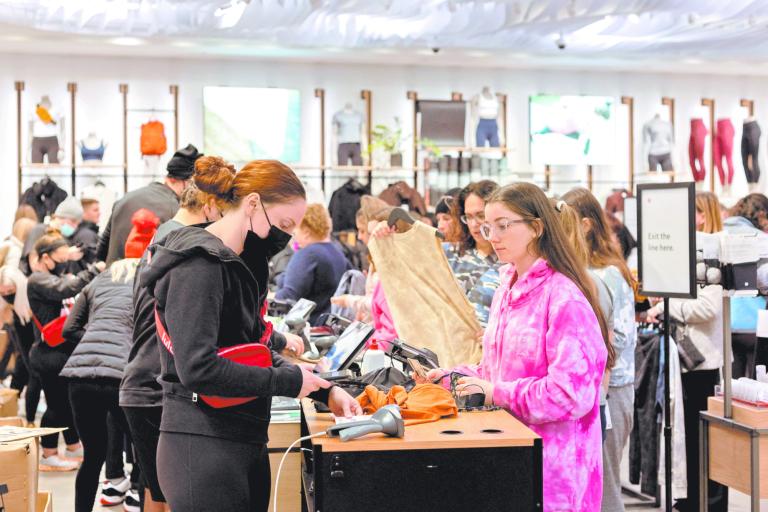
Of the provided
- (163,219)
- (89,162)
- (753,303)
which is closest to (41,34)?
(89,162)

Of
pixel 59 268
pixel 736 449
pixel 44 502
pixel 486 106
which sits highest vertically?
pixel 486 106

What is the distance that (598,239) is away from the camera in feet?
12.0

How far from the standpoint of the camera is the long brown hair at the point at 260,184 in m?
2.17

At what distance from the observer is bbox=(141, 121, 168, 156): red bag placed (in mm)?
10492

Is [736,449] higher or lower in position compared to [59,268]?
lower

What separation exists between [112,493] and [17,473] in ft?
5.71

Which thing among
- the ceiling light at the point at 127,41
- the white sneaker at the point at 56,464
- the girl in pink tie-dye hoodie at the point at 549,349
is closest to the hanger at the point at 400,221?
the girl in pink tie-dye hoodie at the point at 549,349

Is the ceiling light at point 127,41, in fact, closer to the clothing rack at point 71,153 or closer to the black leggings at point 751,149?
the clothing rack at point 71,153

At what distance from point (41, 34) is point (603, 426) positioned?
26.4 ft

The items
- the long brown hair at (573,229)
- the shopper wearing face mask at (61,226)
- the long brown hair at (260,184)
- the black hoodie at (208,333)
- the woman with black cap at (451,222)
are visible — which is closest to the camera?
the black hoodie at (208,333)

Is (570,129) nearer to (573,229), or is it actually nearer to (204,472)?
(573,229)

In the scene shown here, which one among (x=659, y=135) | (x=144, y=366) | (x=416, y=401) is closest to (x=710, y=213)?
(x=416, y=401)

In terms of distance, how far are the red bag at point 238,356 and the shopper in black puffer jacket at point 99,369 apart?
1741 millimetres

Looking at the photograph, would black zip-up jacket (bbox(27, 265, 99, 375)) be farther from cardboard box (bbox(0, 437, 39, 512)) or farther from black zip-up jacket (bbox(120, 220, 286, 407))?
black zip-up jacket (bbox(120, 220, 286, 407))
